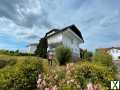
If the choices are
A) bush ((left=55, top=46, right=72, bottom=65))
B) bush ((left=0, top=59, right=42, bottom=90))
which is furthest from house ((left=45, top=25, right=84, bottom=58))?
bush ((left=0, top=59, right=42, bottom=90))

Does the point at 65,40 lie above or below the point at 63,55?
above

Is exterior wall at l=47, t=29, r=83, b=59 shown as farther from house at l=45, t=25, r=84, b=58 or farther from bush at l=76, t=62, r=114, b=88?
bush at l=76, t=62, r=114, b=88

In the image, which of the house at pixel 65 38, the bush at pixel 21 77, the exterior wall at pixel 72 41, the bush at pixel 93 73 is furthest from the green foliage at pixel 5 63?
the exterior wall at pixel 72 41

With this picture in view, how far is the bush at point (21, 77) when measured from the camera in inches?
367

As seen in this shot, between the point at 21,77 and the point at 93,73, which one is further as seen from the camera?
the point at 21,77

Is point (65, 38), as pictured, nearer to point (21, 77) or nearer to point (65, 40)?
point (65, 40)

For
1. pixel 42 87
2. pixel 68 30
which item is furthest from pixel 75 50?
pixel 42 87

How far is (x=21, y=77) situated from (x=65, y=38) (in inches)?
1082

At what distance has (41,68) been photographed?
33.7 feet

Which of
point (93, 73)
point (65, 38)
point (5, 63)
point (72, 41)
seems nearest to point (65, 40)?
point (65, 38)

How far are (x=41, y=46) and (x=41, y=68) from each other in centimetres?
2312

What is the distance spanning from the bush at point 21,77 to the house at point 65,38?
2510 centimetres

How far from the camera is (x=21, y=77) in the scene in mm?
9547

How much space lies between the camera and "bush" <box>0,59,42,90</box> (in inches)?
367
